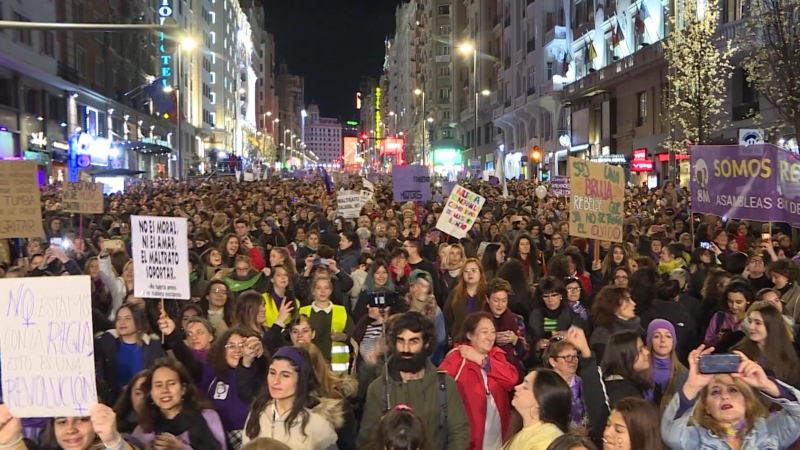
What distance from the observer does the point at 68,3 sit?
42438 millimetres

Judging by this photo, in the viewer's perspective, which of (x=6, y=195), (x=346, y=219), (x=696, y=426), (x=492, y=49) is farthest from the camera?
(x=492, y=49)

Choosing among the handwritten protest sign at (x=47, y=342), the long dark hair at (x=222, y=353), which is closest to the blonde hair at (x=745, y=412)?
the long dark hair at (x=222, y=353)

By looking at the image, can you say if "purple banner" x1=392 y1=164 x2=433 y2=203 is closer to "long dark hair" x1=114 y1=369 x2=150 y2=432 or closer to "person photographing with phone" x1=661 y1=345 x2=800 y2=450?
"long dark hair" x1=114 y1=369 x2=150 y2=432

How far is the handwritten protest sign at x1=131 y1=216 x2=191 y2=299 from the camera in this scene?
22.9 feet

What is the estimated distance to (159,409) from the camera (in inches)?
192

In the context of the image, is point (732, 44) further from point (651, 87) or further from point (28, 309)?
point (28, 309)

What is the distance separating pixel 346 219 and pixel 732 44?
1809 cm

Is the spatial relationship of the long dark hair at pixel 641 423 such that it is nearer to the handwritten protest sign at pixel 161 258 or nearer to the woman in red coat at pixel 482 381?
the woman in red coat at pixel 482 381

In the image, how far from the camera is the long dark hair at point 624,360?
535cm

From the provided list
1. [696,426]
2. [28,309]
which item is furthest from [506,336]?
[28,309]

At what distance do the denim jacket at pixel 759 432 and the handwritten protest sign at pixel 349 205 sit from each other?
1249 centimetres

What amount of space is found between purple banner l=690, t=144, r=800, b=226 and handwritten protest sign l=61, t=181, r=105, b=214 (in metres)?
10.2

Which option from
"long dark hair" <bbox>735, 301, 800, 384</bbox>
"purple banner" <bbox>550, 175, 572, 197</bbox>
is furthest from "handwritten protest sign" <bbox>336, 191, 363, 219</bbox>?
"long dark hair" <bbox>735, 301, 800, 384</bbox>

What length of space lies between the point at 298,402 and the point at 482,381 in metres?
1.31
